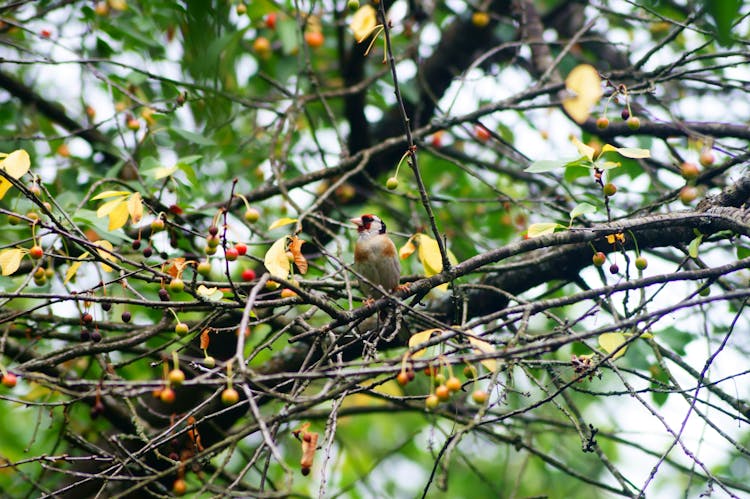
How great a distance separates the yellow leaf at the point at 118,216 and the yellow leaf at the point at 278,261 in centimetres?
87

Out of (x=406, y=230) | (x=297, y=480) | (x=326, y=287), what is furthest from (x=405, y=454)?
(x=326, y=287)

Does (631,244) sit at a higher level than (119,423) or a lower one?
higher

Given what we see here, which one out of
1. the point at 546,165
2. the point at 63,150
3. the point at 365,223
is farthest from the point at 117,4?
the point at 546,165

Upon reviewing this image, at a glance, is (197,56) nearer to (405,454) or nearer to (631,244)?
(631,244)

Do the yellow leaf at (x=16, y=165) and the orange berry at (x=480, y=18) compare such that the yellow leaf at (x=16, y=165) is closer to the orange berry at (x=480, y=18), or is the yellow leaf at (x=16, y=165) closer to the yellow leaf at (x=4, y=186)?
the yellow leaf at (x=4, y=186)

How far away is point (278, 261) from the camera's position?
317 centimetres

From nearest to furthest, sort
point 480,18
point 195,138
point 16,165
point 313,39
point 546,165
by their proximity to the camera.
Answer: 1. point 16,165
2. point 546,165
3. point 195,138
4. point 480,18
5. point 313,39

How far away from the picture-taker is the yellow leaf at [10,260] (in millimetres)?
3396

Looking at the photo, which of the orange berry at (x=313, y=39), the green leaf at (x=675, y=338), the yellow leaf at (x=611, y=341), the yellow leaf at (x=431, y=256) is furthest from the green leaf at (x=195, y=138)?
the green leaf at (x=675, y=338)

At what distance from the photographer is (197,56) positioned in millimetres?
1870

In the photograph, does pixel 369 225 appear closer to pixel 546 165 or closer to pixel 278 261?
pixel 546 165

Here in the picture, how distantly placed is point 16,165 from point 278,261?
1.24 metres

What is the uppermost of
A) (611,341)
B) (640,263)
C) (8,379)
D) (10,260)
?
(640,263)

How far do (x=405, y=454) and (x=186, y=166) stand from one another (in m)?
5.09
